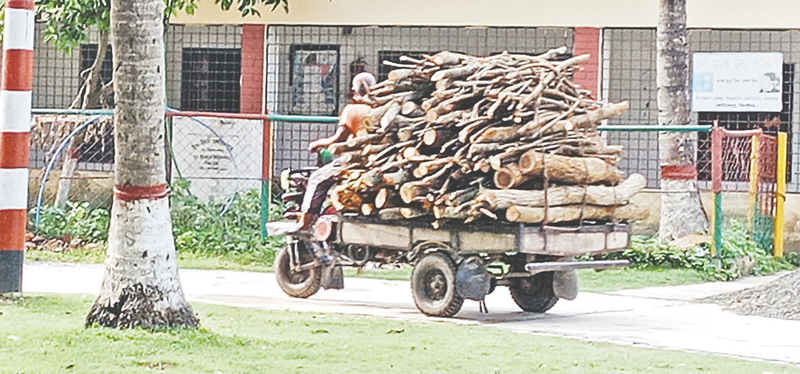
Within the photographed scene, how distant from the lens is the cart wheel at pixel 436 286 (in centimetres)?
A: 1142

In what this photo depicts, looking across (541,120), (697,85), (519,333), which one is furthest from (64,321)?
(697,85)

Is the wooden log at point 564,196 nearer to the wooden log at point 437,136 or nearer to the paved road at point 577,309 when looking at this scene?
the wooden log at point 437,136

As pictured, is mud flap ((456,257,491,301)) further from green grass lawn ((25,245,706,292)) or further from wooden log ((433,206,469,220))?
green grass lawn ((25,245,706,292))

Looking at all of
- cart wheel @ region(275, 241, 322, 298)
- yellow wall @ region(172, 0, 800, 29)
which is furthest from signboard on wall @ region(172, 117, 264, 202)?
cart wheel @ region(275, 241, 322, 298)

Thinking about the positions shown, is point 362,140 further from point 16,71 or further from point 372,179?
point 16,71

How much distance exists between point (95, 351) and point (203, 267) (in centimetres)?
760

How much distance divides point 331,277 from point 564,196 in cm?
241

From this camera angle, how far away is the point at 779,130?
19938mm

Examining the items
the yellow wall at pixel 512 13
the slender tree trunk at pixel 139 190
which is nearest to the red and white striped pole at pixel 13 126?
the slender tree trunk at pixel 139 190

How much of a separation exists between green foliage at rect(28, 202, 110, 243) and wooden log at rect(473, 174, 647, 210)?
25.0 ft

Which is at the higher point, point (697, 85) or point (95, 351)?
point (697, 85)

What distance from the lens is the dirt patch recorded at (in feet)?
39.2

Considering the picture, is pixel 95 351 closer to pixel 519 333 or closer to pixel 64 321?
pixel 64 321

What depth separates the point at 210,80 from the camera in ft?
69.7
